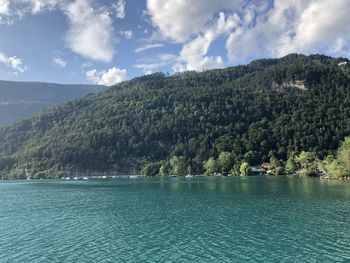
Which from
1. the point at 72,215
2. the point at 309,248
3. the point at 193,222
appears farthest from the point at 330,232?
the point at 72,215

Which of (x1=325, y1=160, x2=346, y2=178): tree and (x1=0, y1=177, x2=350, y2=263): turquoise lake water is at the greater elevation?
(x1=325, y1=160, x2=346, y2=178): tree

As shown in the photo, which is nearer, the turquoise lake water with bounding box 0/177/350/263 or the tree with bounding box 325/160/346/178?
the turquoise lake water with bounding box 0/177/350/263

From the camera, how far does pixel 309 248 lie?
137 ft

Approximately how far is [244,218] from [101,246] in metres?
26.2

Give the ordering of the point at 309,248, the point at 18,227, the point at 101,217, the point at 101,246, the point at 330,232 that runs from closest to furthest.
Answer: the point at 309,248, the point at 101,246, the point at 330,232, the point at 18,227, the point at 101,217

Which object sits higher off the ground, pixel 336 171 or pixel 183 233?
pixel 336 171

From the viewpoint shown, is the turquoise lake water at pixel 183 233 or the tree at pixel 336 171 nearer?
the turquoise lake water at pixel 183 233

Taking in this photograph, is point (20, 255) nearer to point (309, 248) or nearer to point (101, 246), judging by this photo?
point (101, 246)

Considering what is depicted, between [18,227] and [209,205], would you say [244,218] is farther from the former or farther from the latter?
[18,227]

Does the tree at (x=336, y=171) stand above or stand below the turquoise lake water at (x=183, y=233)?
above

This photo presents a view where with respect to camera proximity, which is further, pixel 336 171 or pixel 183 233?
pixel 336 171

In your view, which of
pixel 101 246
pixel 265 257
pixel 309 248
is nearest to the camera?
pixel 265 257

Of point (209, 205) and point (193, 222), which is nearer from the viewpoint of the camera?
point (193, 222)

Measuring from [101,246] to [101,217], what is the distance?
76.8 ft
